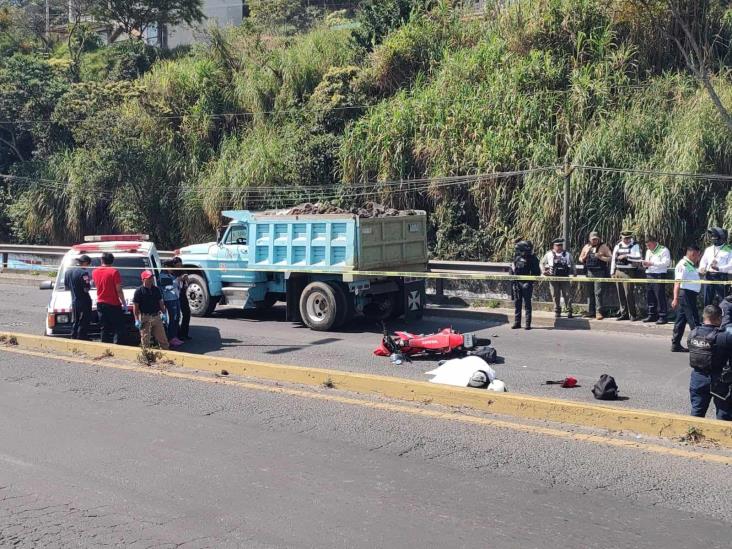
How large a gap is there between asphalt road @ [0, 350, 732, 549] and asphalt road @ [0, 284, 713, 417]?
2.59m

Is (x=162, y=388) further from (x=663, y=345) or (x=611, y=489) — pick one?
(x=663, y=345)

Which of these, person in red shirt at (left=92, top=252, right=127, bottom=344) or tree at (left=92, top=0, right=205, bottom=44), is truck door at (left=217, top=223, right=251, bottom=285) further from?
tree at (left=92, top=0, right=205, bottom=44)

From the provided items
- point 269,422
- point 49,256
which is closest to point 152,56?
point 49,256

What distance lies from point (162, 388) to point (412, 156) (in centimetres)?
1455

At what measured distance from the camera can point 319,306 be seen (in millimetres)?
14938

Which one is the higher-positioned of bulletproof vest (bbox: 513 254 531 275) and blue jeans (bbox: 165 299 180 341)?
bulletproof vest (bbox: 513 254 531 275)

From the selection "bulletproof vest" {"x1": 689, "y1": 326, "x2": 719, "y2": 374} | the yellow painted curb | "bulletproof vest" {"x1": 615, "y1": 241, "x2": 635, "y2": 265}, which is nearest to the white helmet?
the yellow painted curb

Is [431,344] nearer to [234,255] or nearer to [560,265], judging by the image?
[560,265]

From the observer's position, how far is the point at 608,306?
16.1m

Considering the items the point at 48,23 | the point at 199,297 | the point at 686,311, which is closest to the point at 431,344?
the point at 686,311

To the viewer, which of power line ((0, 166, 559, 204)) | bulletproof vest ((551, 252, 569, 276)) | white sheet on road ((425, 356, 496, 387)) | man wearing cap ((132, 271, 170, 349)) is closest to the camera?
white sheet on road ((425, 356, 496, 387))

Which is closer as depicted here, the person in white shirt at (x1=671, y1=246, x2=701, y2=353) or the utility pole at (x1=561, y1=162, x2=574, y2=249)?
the person in white shirt at (x1=671, y1=246, x2=701, y2=353)

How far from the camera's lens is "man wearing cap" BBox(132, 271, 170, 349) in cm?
1136

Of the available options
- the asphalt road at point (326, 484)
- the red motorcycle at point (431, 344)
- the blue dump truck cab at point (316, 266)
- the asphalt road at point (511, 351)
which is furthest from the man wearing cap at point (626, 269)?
the asphalt road at point (326, 484)
